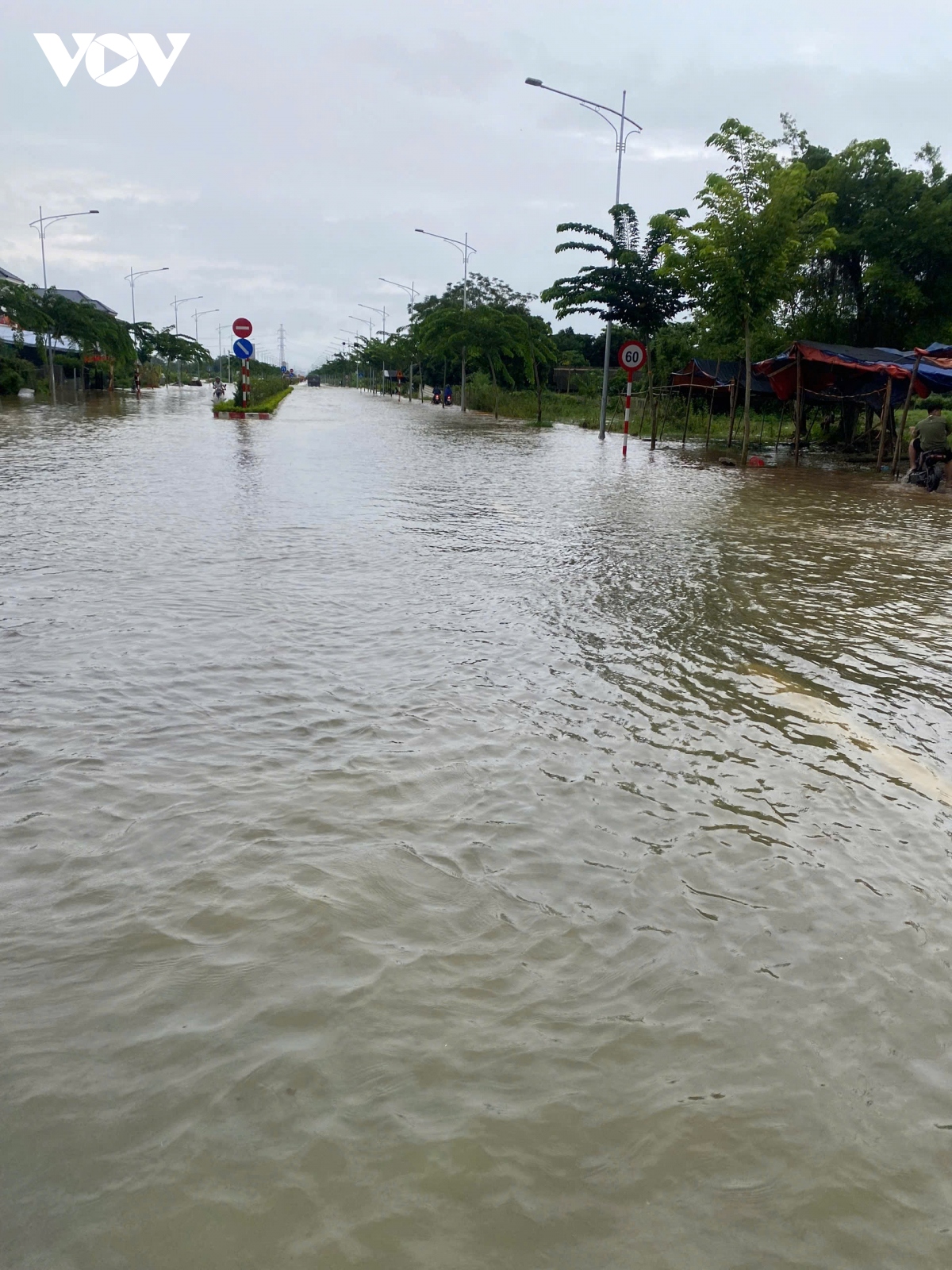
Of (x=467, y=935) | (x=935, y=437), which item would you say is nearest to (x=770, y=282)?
(x=935, y=437)

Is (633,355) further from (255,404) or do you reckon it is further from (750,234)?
(255,404)

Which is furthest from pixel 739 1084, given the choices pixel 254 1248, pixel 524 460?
pixel 524 460

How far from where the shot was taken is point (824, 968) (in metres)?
2.73

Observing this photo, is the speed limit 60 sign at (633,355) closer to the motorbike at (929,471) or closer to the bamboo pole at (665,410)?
the motorbike at (929,471)

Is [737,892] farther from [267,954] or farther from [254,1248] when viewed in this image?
[254,1248]

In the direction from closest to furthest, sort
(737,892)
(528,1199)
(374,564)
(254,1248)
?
(254,1248)
(528,1199)
(737,892)
(374,564)

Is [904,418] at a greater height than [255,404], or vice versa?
[904,418]

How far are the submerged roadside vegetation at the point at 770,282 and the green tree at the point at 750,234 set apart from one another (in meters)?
0.03

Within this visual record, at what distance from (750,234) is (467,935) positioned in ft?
69.2

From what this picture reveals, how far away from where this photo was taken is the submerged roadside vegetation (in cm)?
2128

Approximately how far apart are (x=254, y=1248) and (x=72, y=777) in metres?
2.32

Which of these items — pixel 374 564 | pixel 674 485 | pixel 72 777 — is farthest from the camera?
pixel 674 485

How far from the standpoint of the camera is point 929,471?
17500 millimetres

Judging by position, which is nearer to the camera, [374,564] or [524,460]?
[374,564]
